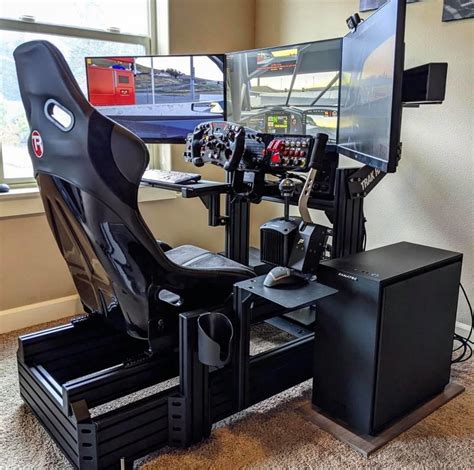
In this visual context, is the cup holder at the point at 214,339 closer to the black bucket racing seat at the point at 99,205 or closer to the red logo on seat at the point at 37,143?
the black bucket racing seat at the point at 99,205

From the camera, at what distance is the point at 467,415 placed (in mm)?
1838

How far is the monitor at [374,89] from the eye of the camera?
1392mm

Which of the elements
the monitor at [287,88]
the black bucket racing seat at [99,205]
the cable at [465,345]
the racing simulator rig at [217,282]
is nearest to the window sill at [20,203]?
the racing simulator rig at [217,282]

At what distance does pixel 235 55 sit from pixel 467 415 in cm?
210

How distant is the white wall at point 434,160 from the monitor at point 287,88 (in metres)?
0.43

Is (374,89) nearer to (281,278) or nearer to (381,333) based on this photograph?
(281,278)

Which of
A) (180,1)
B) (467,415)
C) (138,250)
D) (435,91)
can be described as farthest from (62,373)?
Answer: (180,1)

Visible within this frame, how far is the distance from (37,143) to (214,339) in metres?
0.79

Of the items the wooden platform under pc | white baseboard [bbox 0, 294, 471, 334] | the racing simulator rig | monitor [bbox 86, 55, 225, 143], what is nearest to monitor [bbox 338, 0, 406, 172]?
the racing simulator rig

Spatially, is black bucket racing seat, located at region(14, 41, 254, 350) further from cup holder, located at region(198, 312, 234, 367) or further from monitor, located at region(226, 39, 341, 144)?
monitor, located at region(226, 39, 341, 144)

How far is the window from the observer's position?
8.07 feet

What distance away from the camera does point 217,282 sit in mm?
1737

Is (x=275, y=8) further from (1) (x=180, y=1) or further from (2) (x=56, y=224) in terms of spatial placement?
(2) (x=56, y=224)

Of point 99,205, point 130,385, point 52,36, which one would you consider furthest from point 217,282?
point 52,36
